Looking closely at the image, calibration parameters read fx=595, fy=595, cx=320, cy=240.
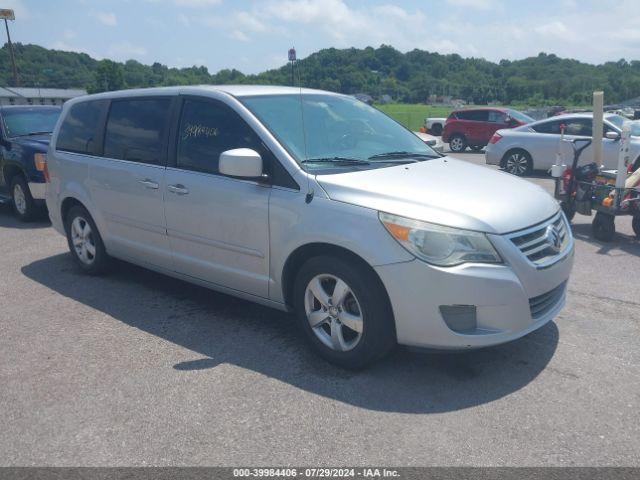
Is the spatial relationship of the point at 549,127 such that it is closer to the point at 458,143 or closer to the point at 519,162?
the point at 519,162

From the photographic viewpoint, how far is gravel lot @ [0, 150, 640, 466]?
307cm

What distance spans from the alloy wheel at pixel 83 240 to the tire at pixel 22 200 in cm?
330

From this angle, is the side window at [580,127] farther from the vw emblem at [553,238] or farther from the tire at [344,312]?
the tire at [344,312]

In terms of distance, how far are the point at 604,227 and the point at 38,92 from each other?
44970 millimetres

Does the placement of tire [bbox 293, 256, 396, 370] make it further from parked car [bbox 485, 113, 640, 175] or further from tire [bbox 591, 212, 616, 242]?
parked car [bbox 485, 113, 640, 175]

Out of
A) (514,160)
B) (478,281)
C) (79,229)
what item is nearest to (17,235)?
(79,229)

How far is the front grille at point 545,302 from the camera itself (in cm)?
371

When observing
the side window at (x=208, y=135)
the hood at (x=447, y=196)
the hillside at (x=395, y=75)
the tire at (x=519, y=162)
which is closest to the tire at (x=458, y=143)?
the hillside at (x=395, y=75)

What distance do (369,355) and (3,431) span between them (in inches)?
84.9

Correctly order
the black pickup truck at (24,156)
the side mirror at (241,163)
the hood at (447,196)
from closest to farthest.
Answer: the hood at (447,196)
the side mirror at (241,163)
the black pickup truck at (24,156)

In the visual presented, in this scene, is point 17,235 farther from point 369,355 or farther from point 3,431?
point 369,355

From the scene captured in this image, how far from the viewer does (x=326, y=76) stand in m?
7.91

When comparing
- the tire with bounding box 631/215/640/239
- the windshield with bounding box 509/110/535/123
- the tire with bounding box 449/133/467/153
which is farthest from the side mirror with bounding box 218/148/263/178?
the tire with bounding box 449/133/467/153

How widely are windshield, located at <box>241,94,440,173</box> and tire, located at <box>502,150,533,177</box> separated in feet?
32.3
